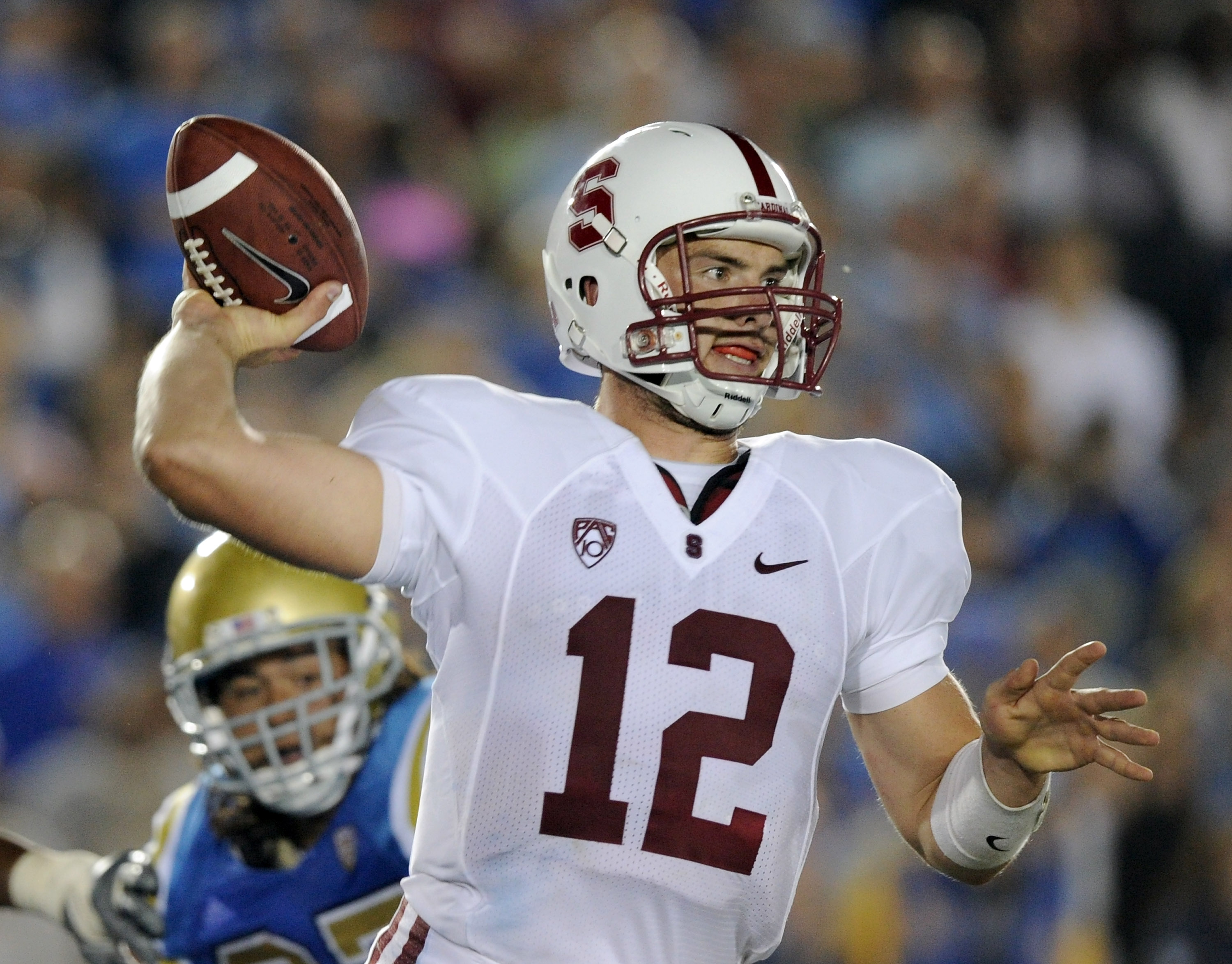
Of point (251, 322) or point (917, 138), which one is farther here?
point (917, 138)

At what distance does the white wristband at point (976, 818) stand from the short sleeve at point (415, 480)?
0.75 m

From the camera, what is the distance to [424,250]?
5980mm

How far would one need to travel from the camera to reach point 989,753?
7.34ft

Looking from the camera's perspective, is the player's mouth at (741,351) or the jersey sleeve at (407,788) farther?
the jersey sleeve at (407,788)

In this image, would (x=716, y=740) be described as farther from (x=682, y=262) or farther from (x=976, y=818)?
(x=682, y=262)

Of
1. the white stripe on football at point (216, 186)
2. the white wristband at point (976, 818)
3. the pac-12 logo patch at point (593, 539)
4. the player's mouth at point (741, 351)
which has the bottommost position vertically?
the white wristband at point (976, 818)

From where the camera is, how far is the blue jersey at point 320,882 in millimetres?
2938

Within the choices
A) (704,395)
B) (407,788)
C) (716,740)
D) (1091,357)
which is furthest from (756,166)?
(1091,357)

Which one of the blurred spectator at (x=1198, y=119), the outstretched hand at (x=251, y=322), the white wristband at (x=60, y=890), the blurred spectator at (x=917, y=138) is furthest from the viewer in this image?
the blurred spectator at (x=1198, y=119)

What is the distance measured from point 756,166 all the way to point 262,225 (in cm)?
70

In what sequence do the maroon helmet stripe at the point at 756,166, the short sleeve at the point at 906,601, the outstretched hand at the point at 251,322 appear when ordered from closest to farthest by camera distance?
the outstretched hand at the point at 251,322, the short sleeve at the point at 906,601, the maroon helmet stripe at the point at 756,166

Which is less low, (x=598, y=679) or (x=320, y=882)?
(x=598, y=679)

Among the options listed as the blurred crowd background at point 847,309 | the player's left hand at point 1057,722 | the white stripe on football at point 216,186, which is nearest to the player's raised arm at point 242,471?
the white stripe on football at point 216,186

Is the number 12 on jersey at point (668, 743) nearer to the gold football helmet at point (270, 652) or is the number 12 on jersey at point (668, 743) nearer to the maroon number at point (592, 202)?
Result: the maroon number at point (592, 202)
